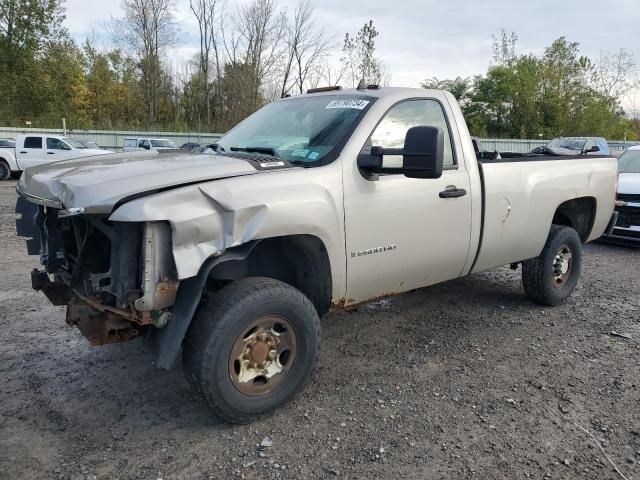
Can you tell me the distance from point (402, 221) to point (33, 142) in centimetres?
1938

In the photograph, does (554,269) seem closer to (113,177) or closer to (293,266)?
(293,266)

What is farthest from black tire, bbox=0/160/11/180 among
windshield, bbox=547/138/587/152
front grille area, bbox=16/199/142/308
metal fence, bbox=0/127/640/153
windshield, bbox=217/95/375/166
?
windshield, bbox=547/138/587/152

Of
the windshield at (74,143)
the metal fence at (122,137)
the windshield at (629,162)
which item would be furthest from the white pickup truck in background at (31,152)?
the windshield at (629,162)

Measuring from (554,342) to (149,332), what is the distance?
3.25 m

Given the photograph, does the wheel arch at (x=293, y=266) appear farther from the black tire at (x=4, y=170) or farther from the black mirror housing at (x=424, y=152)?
the black tire at (x=4, y=170)

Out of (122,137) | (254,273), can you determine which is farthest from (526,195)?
(122,137)

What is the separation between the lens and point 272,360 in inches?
122

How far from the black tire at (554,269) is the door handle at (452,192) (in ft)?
5.00

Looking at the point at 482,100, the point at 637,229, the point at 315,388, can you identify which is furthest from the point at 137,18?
the point at 315,388

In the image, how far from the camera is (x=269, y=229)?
288 centimetres

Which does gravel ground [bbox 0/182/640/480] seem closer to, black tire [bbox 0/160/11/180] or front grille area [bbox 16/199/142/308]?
front grille area [bbox 16/199/142/308]

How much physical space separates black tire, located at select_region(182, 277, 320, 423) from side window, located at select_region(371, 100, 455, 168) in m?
1.16

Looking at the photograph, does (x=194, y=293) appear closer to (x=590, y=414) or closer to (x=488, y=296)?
(x=590, y=414)

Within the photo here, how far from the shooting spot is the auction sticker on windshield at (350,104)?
364 centimetres
